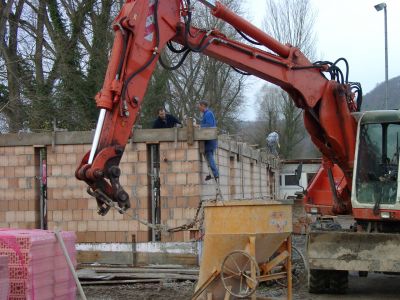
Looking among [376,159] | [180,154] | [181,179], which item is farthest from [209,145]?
[376,159]

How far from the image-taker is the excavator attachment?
29.1 feet

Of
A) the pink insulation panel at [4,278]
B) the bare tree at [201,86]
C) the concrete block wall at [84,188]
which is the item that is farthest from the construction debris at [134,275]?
the bare tree at [201,86]

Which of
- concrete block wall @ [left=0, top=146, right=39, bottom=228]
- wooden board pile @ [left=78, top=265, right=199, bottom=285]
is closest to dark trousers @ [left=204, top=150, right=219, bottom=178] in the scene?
wooden board pile @ [left=78, top=265, right=199, bottom=285]

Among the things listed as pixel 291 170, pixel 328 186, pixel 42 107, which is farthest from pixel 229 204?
pixel 291 170

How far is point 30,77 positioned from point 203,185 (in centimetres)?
1658

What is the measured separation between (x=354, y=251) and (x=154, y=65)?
13.7 ft

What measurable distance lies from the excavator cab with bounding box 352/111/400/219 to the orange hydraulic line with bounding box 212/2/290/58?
5.89 ft

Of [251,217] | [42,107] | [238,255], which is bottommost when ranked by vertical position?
[238,255]

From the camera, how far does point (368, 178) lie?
9.45m

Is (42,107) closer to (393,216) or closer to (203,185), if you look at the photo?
(203,185)

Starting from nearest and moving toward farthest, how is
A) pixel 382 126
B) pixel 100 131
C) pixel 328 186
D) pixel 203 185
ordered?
pixel 100 131 < pixel 382 126 < pixel 328 186 < pixel 203 185

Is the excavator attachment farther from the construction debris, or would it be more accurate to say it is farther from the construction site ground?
Result: the construction debris

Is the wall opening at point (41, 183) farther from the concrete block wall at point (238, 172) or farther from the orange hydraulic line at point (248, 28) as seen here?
the orange hydraulic line at point (248, 28)

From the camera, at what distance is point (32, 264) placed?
6836 mm
